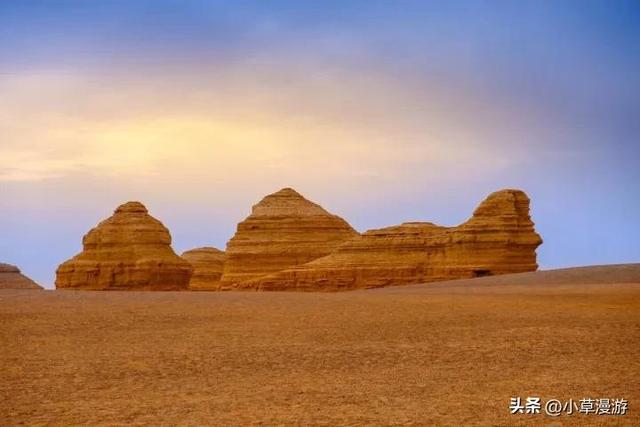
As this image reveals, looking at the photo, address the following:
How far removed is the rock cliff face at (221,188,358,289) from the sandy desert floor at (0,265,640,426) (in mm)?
44667

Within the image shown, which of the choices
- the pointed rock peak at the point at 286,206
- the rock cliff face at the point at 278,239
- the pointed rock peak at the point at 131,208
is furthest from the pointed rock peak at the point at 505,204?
the pointed rock peak at the point at 131,208

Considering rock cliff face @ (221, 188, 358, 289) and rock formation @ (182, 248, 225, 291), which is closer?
rock cliff face @ (221, 188, 358, 289)

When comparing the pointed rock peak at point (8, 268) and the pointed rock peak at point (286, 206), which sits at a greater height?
the pointed rock peak at point (286, 206)

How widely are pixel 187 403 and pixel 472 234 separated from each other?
44.9 m

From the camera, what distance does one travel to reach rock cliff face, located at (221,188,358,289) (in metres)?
66.7

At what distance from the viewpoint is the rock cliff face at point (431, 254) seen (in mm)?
53094

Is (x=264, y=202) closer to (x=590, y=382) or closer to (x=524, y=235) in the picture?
(x=524, y=235)

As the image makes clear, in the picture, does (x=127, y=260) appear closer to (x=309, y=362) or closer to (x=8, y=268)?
(x=8, y=268)

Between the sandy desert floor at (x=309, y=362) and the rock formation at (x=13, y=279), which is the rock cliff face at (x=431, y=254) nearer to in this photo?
the rock formation at (x=13, y=279)

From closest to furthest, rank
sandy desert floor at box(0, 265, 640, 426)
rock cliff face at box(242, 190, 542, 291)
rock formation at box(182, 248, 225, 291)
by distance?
sandy desert floor at box(0, 265, 640, 426)
rock cliff face at box(242, 190, 542, 291)
rock formation at box(182, 248, 225, 291)

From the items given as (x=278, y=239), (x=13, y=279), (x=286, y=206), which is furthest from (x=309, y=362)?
(x=286, y=206)

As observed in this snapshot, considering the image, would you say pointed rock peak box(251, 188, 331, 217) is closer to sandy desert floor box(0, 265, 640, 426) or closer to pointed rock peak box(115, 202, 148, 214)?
pointed rock peak box(115, 202, 148, 214)

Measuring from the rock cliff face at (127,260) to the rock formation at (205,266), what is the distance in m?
21.7

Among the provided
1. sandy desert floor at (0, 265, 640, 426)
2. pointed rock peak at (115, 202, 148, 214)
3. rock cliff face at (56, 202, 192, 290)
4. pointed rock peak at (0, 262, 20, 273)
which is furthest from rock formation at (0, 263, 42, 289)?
sandy desert floor at (0, 265, 640, 426)
